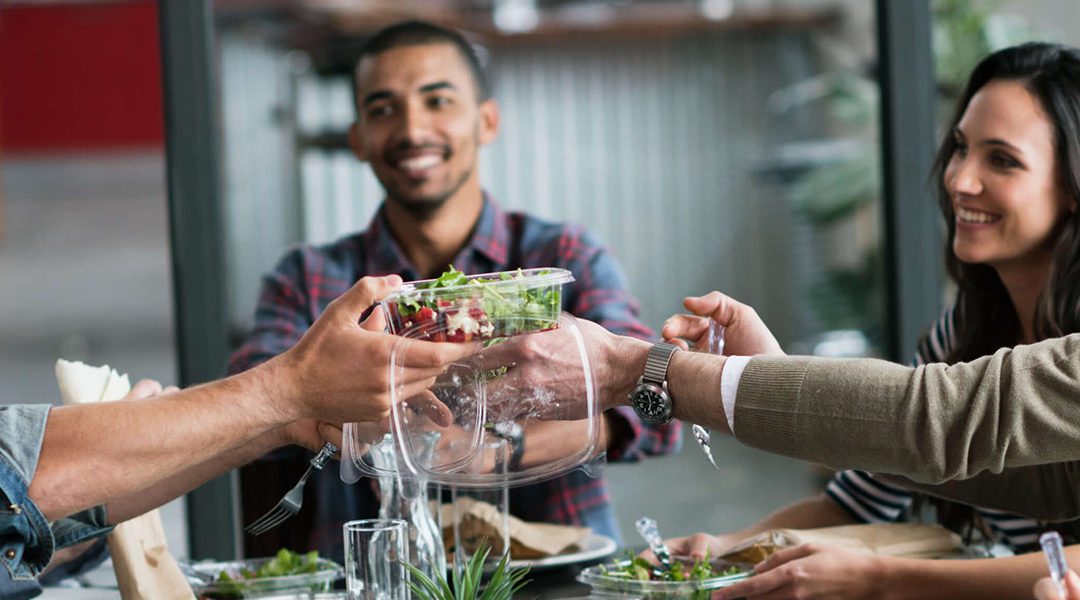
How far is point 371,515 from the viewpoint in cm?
227

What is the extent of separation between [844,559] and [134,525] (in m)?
0.92

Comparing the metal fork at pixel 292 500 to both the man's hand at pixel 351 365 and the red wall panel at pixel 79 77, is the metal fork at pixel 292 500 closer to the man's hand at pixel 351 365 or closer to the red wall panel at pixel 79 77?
the man's hand at pixel 351 365

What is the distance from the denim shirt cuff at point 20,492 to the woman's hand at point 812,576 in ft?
2.63

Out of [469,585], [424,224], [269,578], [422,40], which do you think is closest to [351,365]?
[469,585]

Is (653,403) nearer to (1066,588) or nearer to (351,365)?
(351,365)

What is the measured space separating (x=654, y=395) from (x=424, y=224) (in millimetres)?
1120

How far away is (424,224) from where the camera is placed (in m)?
2.50

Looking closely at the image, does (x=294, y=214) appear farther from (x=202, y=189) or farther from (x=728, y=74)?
(x=202, y=189)

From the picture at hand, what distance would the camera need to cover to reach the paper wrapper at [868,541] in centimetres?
167

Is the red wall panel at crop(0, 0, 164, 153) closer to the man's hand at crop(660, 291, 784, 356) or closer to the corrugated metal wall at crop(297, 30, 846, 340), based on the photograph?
the corrugated metal wall at crop(297, 30, 846, 340)

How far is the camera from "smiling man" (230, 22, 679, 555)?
8.06 ft

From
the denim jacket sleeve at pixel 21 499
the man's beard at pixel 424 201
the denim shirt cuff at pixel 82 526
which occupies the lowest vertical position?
Result: the denim shirt cuff at pixel 82 526

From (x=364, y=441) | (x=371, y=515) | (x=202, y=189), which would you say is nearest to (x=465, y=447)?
(x=364, y=441)

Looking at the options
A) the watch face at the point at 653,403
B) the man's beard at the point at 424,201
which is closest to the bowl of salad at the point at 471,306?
the watch face at the point at 653,403
